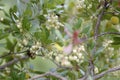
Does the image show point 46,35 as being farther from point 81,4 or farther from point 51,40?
point 81,4

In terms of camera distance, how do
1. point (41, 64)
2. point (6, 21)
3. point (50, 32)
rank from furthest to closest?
point (41, 64) → point (6, 21) → point (50, 32)

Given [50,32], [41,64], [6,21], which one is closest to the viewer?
[50,32]

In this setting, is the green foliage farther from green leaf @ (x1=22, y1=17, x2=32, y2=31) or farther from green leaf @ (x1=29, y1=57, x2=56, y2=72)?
green leaf @ (x1=29, y1=57, x2=56, y2=72)

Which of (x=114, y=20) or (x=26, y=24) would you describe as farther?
(x=114, y=20)

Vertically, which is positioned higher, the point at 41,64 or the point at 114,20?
the point at 114,20

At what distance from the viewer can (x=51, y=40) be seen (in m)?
1.04

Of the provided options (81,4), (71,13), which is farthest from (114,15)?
(71,13)

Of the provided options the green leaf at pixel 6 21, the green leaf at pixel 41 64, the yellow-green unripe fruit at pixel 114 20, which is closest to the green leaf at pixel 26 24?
the green leaf at pixel 6 21

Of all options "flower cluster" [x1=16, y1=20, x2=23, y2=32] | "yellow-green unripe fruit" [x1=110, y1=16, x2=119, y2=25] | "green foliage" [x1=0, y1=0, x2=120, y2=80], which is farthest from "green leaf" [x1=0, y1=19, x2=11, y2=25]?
"yellow-green unripe fruit" [x1=110, y1=16, x2=119, y2=25]

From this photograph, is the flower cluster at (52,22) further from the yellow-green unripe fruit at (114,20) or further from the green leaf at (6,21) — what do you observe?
the yellow-green unripe fruit at (114,20)

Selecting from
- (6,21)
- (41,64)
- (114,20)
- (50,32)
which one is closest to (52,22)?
(50,32)

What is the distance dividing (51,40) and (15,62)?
37 cm

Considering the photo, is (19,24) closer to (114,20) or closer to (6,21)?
(6,21)

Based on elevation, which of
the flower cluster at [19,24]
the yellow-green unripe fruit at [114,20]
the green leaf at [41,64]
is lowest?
the green leaf at [41,64]
